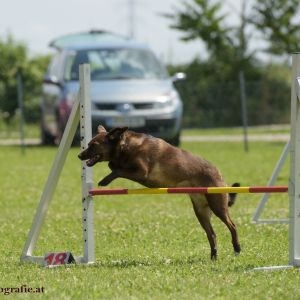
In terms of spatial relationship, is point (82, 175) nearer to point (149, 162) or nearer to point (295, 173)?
point (149, 162)

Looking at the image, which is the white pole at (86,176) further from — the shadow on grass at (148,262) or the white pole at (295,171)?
the white pole at (295,171)

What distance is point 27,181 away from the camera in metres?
16.3

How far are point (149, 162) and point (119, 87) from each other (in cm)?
1295

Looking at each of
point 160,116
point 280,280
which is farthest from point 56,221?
point 160,116

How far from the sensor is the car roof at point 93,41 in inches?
860

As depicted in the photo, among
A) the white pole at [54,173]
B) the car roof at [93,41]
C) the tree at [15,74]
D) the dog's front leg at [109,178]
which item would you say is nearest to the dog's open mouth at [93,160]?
the dog's front leg at [109,178]

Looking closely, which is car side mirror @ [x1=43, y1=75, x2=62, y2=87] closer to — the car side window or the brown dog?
the car side window

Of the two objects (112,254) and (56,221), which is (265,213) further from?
(112,254)

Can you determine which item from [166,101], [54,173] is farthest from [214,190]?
[166,101]

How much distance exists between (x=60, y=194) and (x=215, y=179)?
6.59 meters

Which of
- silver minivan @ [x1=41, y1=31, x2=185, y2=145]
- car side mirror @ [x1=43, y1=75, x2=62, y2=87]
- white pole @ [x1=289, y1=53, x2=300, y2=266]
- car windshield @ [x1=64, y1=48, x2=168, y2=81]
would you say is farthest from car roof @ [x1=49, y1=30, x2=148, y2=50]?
white pole @ [x1=289, y1=53, x2=300, y2=266]

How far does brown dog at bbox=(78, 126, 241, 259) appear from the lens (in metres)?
7.68

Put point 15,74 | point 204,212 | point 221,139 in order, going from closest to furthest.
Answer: point 204,212 < point 221,139 < point 15,74

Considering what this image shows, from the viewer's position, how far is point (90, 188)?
7.86 m
